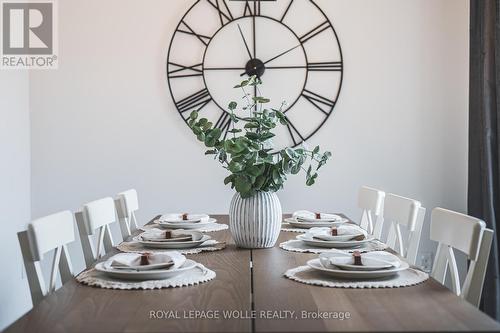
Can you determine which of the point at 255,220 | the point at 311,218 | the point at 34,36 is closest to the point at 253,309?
the point at 255,220

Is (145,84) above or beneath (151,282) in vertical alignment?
above

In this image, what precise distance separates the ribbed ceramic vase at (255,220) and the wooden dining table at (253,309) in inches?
19.2

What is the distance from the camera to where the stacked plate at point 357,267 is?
1604 mm

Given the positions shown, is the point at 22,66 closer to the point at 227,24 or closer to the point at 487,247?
the point at 227,24

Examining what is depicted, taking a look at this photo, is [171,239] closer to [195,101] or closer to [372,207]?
[372,207]

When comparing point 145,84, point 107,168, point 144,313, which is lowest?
point 144,313

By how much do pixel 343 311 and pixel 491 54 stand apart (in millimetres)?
2422

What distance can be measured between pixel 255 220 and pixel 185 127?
169cm

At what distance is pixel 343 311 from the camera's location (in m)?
1.32

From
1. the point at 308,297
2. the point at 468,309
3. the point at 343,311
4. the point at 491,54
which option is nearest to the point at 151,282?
the point at 308,297

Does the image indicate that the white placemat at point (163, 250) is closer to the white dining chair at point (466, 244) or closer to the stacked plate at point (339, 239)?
the stacked plate at point (339, 239)

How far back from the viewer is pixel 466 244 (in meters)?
1.74

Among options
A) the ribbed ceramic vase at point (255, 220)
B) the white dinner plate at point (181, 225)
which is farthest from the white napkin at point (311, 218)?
the ribbed ceramic vase at point (255, 220)

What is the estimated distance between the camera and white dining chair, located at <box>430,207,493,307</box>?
1650 millimetres
